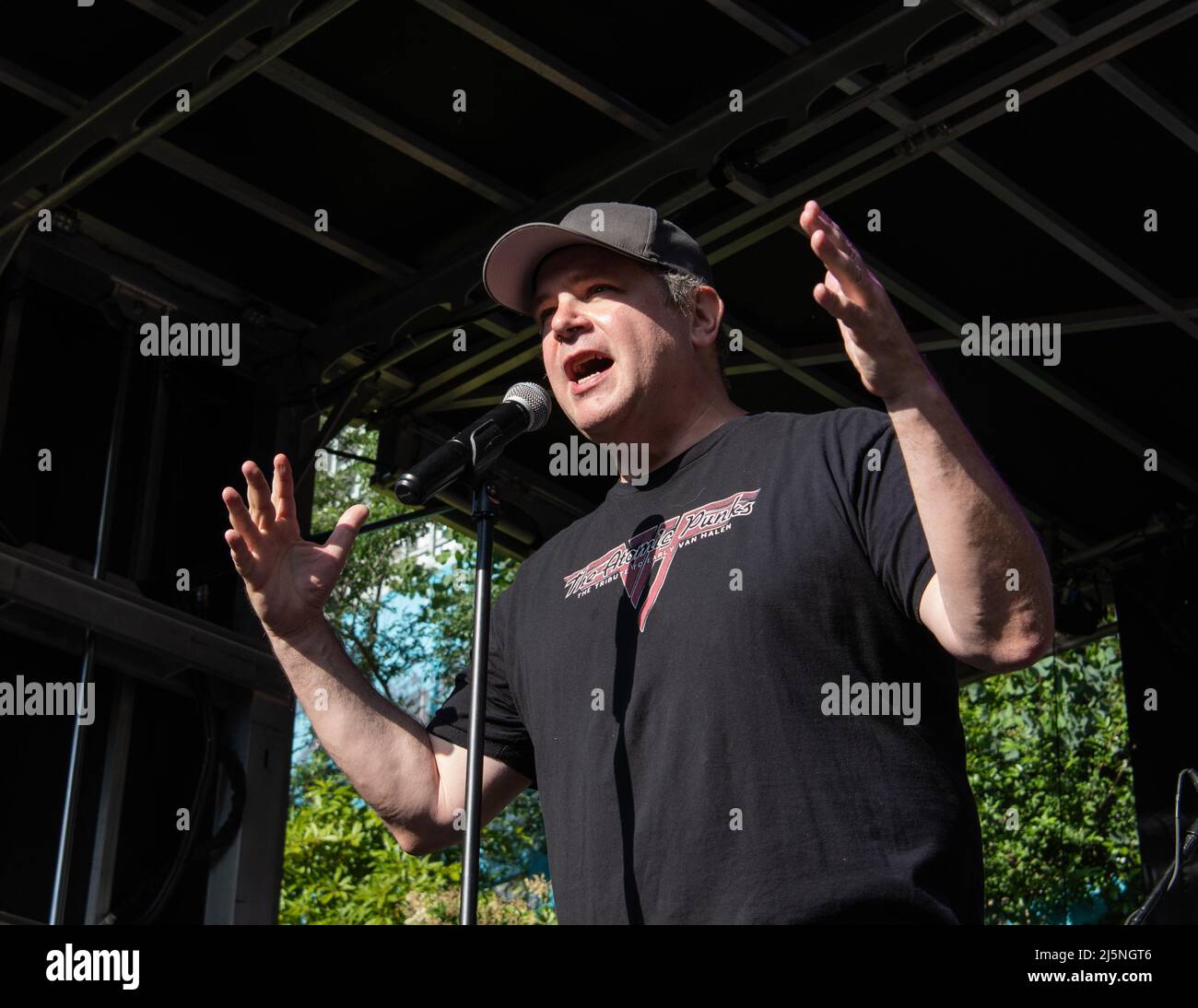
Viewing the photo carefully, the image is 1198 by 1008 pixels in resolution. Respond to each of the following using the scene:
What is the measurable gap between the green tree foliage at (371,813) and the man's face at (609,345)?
11.1 meters

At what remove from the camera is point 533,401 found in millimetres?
2652

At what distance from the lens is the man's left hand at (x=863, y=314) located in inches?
70.9

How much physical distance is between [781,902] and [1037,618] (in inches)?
18.7

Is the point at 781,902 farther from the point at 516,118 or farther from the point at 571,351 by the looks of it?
the point at 516,118

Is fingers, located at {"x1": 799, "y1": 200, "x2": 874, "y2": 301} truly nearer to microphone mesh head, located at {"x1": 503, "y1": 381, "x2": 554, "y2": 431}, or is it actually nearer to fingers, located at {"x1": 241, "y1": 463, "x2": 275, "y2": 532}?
microphone mesh head, located at {"x1": 503, "y1": 381, "x2": 554, "y2": 431}

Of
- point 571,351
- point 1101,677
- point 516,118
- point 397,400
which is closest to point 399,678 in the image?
point 1101,677

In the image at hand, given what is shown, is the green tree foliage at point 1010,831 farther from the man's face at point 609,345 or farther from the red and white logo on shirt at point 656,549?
the red and white logo on shirt at point 656,549

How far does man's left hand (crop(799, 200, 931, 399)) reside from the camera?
1801 mm

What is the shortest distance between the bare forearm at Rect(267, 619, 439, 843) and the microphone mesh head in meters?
0.49

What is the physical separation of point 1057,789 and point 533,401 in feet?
46.0

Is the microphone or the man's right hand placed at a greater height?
the microphone

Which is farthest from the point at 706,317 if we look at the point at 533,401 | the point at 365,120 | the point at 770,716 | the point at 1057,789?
the point at 1057,789

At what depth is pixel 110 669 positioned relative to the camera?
600 cm

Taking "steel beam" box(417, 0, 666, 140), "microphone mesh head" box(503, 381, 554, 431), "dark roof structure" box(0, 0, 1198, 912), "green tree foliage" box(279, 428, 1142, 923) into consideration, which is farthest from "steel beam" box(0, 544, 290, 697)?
"green tree foliage" box(279, 428, 1142, 923)
